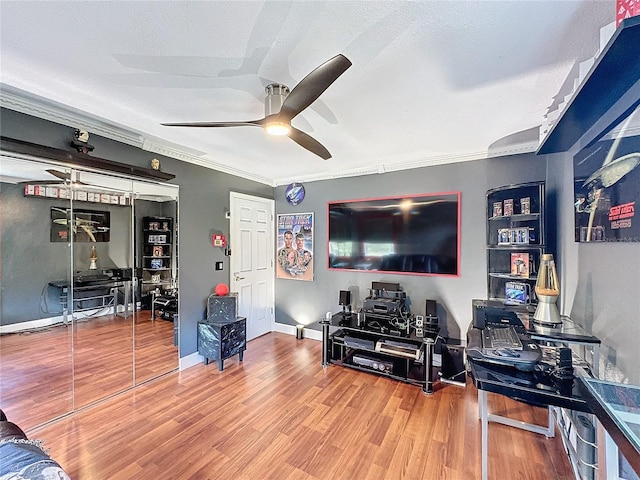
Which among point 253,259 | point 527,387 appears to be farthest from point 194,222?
point 527,387

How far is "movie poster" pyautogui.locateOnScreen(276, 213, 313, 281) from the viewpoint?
13.1ft

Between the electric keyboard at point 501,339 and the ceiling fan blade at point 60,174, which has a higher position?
the ceiling fan blade at point 60,174

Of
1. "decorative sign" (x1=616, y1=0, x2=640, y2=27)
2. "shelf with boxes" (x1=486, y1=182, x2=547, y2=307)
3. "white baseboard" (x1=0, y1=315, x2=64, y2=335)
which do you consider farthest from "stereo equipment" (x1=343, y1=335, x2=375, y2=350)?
"decorative sign" (x1=616, y1=0, x2=640, y2=27)

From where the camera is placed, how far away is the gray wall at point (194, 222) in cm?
267

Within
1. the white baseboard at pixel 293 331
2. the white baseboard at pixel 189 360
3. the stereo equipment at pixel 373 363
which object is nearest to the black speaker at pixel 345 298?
the stereo equipment at pixel 373 363

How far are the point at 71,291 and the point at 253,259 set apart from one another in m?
2.03

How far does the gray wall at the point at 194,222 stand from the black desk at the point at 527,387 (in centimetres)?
280

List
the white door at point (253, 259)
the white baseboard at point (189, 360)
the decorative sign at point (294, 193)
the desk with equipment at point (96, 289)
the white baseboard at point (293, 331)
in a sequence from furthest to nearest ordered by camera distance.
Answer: the decorative sign at point (294, 193) → the white baseboard at point (293, 331) → the white door at point (253, 259) → the white baseboard at point (189, 360) → the desk with equipment at point (96, 289)

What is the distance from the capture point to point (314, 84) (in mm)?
1331

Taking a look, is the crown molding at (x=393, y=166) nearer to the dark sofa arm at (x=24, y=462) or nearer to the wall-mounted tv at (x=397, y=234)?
the wall-mounted tv at (x=397, y=234)

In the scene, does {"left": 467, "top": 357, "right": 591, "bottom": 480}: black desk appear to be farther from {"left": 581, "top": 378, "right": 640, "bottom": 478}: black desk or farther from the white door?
the white door

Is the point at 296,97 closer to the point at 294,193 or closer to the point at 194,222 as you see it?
the point at 194,222

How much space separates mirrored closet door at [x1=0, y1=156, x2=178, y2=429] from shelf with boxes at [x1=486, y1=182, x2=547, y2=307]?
11.1 feet

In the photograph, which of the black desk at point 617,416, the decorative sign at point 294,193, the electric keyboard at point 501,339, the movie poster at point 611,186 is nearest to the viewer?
the black desk at point 617,416
